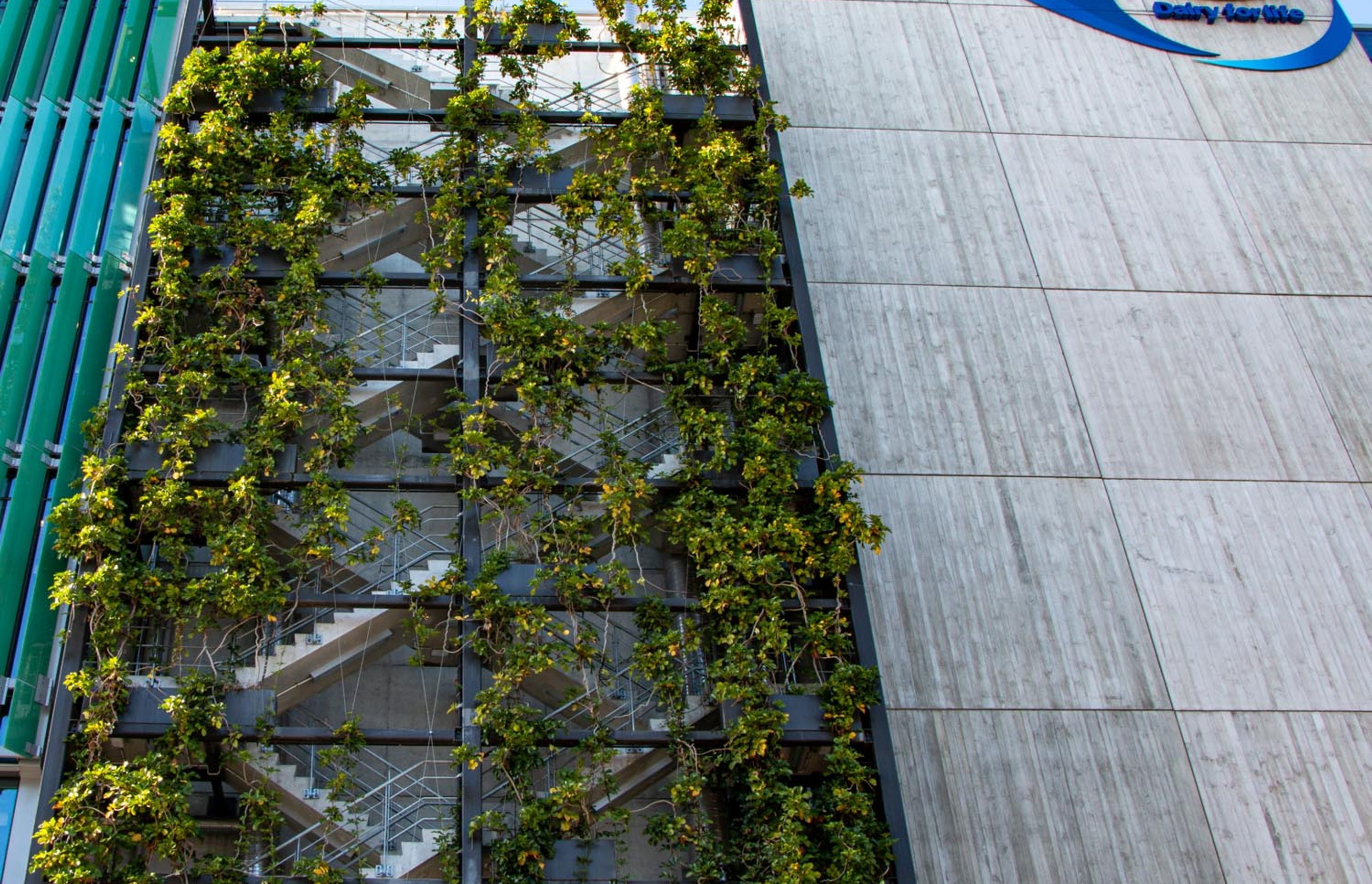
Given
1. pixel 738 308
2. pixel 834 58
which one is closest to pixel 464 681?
pixel 738 308

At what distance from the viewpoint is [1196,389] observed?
79.6ft

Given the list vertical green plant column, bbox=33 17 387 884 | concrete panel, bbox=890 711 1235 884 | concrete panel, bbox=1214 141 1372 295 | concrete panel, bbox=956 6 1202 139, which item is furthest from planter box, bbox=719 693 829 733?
concrete panel, bbox=956 6 1202 139

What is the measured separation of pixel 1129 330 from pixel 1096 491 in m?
3.52

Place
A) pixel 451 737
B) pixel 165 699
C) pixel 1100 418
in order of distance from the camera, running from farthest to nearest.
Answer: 1. pixel 1100 418
2. pixel 451 737
3. pixel 165 699

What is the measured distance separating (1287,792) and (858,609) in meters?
7.37

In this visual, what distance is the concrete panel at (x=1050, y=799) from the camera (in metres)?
19.4

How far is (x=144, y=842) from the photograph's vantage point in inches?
617

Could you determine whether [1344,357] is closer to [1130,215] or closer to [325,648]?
[1130,215]

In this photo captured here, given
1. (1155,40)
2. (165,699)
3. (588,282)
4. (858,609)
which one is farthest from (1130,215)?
(165,699)

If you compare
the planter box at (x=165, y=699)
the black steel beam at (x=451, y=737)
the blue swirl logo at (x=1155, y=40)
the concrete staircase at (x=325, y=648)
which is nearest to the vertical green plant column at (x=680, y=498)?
the black steel beam at (x=451, y=737)

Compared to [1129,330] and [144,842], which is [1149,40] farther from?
[144,842]

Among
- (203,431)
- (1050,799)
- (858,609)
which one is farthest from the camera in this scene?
(1050,799)

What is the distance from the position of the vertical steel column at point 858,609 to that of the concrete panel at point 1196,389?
5106 mm

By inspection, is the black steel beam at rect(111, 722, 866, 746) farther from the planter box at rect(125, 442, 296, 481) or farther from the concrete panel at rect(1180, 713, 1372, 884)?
the concrete panel at rect(1180, 713, 1372, 884)
